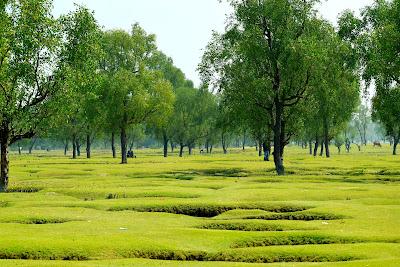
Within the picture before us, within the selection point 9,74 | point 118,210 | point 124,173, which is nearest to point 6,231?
point 118,210

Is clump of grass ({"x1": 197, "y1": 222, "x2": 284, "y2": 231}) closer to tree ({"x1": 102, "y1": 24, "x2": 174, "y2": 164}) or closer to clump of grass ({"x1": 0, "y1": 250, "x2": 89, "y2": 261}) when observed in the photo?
clump of grass ({"x1": 0, "y1": 250, "x2": 89, "y2": 261})

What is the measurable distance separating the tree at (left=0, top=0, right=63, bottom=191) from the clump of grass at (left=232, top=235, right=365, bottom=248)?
25.9 metres

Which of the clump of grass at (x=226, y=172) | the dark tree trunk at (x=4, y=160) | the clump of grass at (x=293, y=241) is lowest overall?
the clump of grass at (x=293, y=241)

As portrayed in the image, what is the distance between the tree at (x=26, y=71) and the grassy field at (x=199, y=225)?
19.8 feet

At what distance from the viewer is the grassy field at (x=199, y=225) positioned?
22.8 m

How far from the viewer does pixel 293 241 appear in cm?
2628

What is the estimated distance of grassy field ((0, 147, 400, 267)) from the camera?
74.6 ft

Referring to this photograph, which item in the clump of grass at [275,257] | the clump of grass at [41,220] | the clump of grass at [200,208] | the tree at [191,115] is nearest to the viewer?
the clump of grass at [275,257]

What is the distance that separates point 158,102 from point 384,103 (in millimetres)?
46836

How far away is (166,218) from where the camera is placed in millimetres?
33156

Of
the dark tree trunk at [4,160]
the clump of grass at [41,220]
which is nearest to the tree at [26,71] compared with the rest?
the dark tree trunk at [4,160]

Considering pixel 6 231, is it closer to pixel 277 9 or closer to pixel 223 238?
pixel 223 238

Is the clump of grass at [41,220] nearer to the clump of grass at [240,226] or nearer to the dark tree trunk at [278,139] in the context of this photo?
the clump of grass at [240,226]

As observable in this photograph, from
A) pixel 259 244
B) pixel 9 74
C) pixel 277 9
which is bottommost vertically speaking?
pixel 259 244
